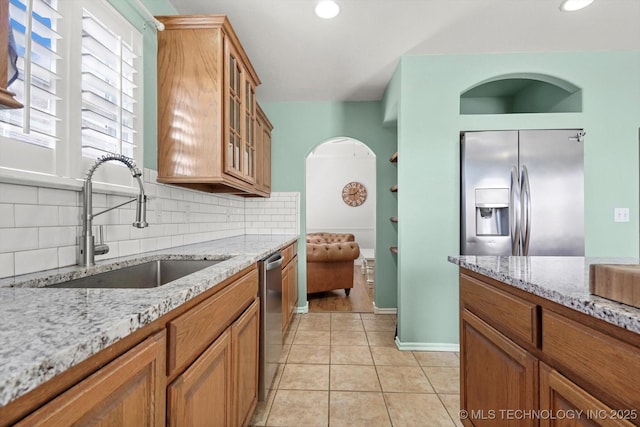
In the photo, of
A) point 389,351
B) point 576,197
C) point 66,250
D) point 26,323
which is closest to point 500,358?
point 26,323

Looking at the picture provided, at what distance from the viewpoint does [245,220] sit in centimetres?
360

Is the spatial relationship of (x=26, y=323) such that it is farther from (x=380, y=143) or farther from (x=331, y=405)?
Result: (x=380, y=143)

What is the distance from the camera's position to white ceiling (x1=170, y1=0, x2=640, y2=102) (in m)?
1.97

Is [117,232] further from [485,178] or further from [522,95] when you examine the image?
[522,95]

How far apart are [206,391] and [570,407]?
108 centimetres

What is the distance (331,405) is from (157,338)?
4.80ft

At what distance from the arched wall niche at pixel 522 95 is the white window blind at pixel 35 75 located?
9.12 ft

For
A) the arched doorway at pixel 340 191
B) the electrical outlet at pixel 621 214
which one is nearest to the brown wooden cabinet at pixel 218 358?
the electrical outlet at pixel 621 214

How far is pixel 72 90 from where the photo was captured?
118 cm

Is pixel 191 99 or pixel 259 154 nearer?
pixel 191 99

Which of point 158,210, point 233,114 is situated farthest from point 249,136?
point 158,210

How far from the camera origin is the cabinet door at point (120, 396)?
460 millimetres

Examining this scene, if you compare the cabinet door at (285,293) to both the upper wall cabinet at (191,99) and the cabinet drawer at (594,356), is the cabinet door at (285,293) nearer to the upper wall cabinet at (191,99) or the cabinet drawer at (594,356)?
the upper wall cabinet at (191,99)

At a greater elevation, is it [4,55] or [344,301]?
[4,55]
